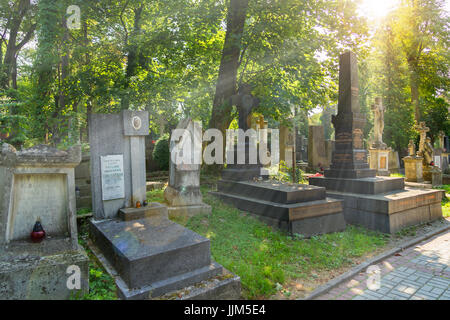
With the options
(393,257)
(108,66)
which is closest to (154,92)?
(108,66)

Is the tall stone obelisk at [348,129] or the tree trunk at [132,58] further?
the tree trunk at [132,58]

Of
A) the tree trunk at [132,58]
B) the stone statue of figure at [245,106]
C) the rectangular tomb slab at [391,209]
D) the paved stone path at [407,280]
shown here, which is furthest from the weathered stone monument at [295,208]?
the tree trunk at [132,58]

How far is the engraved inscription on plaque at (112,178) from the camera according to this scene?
4824 millimetres

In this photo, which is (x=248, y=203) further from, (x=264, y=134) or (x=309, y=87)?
(x=264, y=134)

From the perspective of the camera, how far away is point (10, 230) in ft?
10.6

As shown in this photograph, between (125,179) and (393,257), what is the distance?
16.5 ft

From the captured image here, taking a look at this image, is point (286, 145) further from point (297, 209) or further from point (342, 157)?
point (297, 209)

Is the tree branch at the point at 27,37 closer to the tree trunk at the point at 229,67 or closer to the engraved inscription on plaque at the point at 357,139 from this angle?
the tree trunk at the point at 229,67

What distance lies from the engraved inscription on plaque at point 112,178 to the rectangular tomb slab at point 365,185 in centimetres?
567

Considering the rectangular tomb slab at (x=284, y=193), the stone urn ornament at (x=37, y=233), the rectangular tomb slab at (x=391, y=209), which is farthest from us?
the rectangular tomb slab at (x=391, y=209)

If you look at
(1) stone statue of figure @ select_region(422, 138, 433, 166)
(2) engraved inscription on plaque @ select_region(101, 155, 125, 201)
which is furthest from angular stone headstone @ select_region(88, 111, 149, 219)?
(1) stone statue of figure @ select_region(422, 138, 433, 166)

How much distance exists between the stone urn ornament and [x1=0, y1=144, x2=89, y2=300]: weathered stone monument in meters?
0.05

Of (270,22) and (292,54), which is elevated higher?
(270,22)

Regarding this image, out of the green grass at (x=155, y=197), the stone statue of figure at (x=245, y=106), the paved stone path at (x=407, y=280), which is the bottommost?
the paved stone path at (x=407, y=280)
